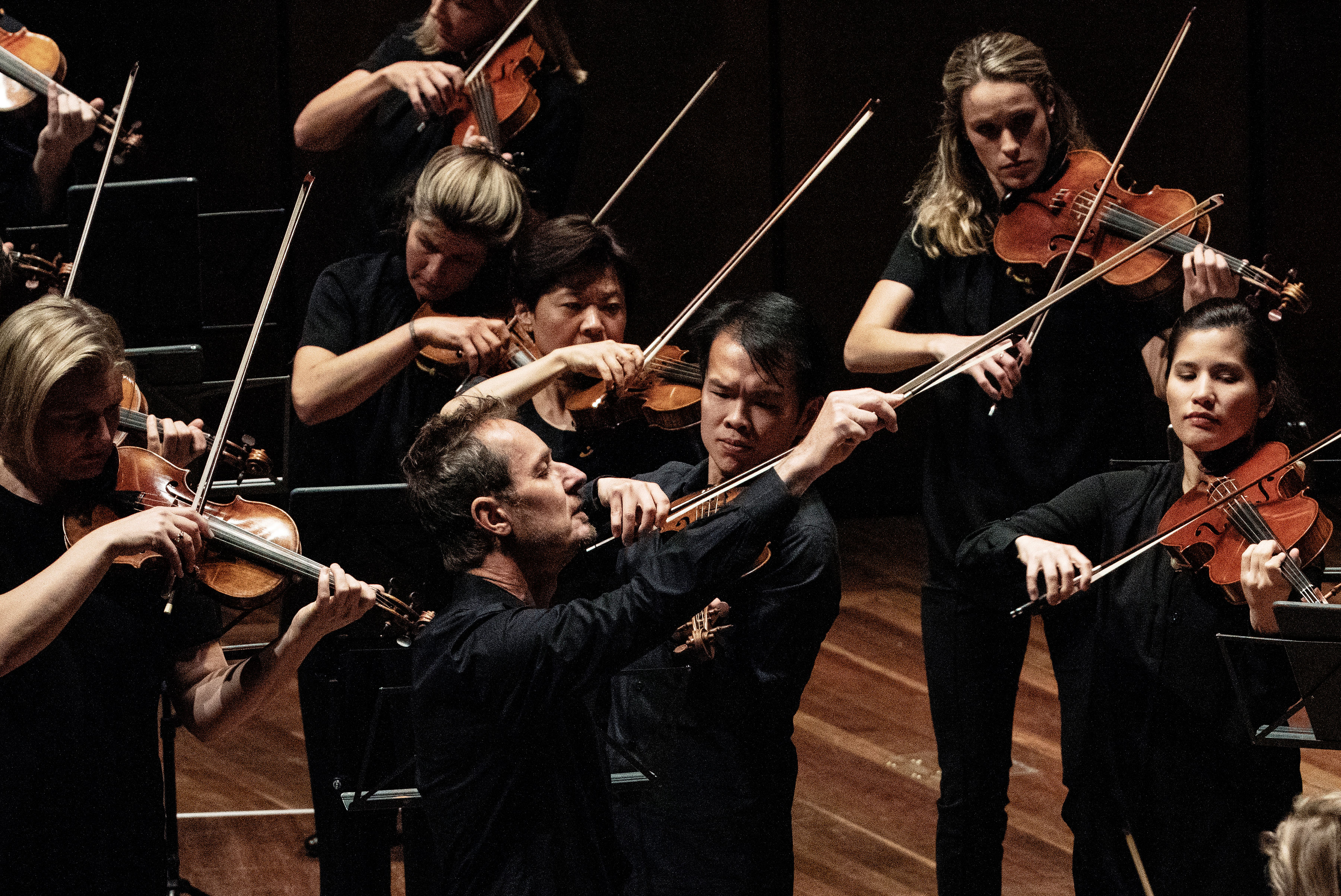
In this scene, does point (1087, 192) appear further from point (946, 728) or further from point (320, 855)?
point (320, 855)

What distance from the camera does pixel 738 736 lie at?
2023mm

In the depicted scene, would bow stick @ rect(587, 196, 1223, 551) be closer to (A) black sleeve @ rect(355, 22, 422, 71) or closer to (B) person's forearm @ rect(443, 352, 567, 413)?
(B) person's forearm @ rect(443, 352, 567, 413)

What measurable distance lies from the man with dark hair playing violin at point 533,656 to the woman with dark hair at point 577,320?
22.2 inches

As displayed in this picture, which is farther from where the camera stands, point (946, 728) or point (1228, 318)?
point (946, 728)

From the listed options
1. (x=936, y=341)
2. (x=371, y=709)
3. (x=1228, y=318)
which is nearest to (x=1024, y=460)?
(x=936, y=341)

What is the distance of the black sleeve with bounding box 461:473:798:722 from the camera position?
1.66m

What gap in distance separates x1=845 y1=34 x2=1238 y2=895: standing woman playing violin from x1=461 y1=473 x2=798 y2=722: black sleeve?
0.79 metres

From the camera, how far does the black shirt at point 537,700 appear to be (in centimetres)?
166

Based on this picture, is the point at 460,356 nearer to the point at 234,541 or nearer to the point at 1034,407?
the point at 234,541

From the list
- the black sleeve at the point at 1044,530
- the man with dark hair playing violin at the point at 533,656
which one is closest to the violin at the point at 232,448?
the man with dark hair playing violin at the point at 533,656

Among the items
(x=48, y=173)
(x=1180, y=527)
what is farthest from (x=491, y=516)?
(x=48, y=173)

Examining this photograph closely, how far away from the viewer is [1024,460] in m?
2.41

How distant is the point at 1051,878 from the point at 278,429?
281 centimetres

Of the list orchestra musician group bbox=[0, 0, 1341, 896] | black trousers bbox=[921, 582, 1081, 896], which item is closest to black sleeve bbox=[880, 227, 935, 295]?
orchestra musician group bbox=[0, 0, 1341, 896]
